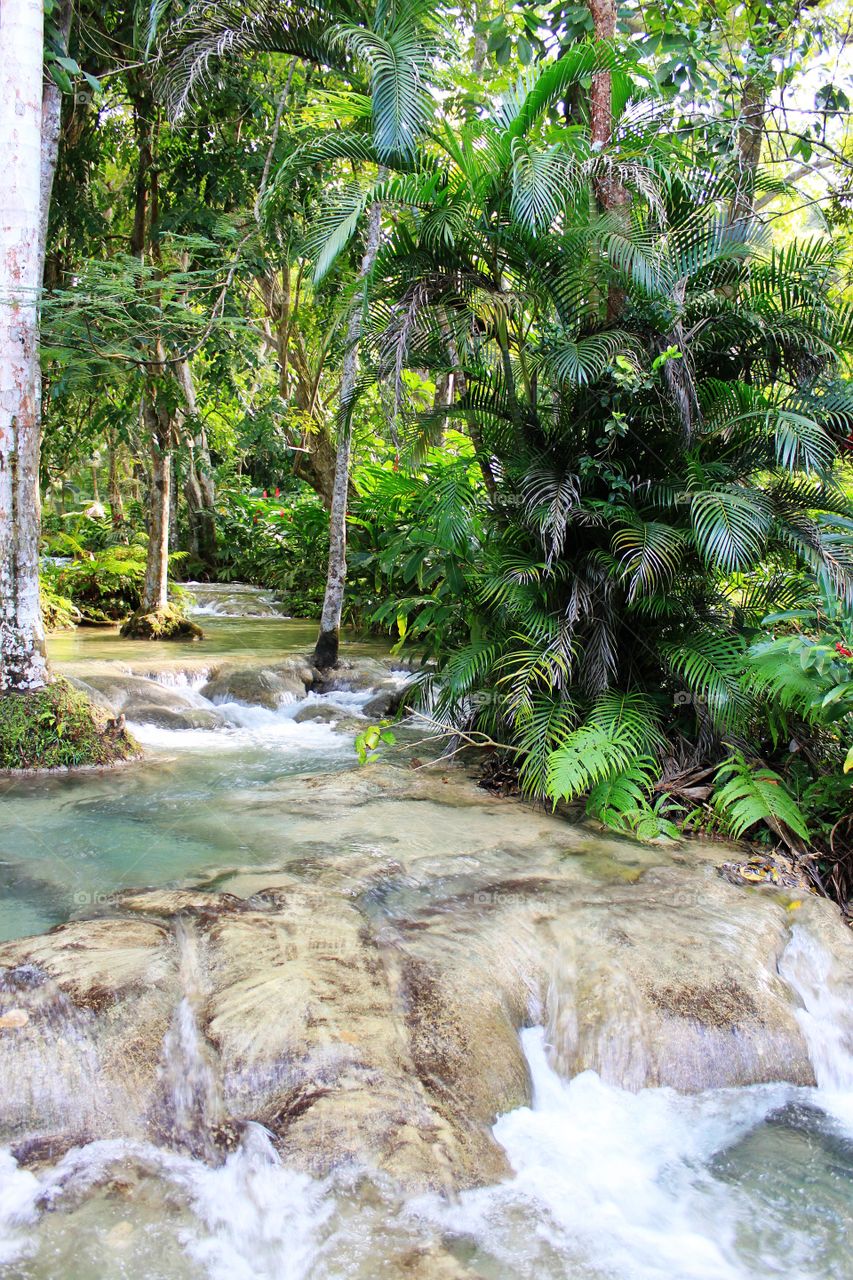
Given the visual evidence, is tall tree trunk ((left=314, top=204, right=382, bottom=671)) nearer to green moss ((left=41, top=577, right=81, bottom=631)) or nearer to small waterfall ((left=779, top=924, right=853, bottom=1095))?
green moss ((left=41, top=577, right=81, bottom=631))

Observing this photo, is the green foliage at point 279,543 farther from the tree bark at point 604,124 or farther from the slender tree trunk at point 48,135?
the tree bark at point 604,124

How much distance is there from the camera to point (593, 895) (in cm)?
434

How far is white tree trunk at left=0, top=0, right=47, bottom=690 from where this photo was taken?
536cm

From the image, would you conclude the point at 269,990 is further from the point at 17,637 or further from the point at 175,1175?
the point at 17,637

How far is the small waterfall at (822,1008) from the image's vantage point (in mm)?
3785

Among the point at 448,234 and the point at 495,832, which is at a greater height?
the point at 448,234

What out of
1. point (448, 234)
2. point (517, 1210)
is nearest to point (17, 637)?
point (448, 234)

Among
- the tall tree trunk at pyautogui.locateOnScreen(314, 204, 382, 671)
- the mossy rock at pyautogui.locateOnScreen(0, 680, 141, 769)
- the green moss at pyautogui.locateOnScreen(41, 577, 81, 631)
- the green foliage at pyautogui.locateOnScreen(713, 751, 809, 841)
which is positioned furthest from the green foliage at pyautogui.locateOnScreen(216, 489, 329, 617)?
the green foliage at pyautogui.locateOnScreen(713, 751, 809, 841)

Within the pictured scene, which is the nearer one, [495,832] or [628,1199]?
[628,1199]

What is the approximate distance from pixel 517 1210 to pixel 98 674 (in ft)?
20.2

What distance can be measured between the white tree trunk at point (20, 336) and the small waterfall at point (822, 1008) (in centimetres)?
478

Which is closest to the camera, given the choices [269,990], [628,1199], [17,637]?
[628,1199]

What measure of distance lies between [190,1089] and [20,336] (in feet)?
15.0

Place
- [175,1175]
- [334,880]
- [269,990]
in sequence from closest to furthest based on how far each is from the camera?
[175,1175] → [269,990] → [334,880]
